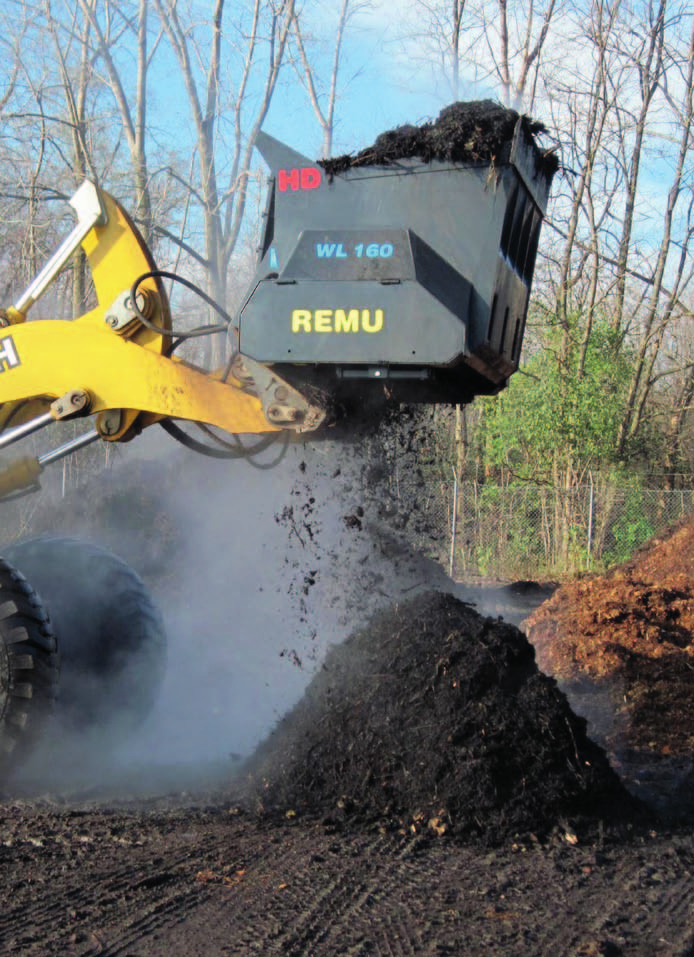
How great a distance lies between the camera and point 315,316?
Answer: 448 centimetres

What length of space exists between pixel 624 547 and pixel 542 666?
13.1m

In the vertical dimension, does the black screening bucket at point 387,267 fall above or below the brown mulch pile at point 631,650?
above

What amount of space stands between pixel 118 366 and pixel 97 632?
1.85 metres

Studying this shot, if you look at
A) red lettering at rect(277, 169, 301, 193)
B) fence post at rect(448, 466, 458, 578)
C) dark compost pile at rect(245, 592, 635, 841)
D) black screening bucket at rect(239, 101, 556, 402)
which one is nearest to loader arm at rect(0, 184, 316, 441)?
black screening bucket at rect(239, 101, 556, 402)

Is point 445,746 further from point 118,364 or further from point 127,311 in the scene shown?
point 127,311

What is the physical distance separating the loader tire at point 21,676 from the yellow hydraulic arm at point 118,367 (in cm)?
88

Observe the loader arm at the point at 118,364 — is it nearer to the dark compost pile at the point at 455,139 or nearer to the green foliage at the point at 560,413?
the dark compost pile at the point at 455,139

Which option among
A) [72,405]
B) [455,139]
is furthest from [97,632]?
[455,139]

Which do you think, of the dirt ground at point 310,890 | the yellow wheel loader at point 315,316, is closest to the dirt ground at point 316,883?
the dirt ground at point 310,890

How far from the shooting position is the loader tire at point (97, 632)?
6.07 metres

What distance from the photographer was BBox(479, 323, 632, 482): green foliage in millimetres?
23344

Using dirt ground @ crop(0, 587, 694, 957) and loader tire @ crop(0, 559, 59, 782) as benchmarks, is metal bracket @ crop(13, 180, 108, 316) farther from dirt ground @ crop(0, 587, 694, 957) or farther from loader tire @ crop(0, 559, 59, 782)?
dirt ground @ crop(0, 587, 694, 957)

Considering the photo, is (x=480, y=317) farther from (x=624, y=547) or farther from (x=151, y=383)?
(x=624, y=547)

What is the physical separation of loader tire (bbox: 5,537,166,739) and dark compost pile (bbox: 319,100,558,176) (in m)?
3.04
